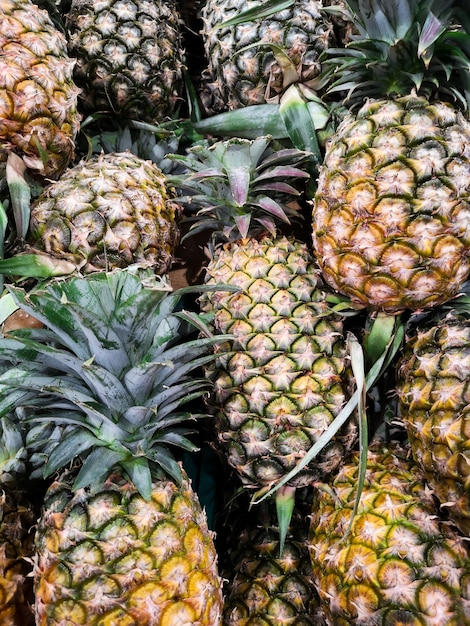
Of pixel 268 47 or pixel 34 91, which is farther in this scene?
pixel 268 47

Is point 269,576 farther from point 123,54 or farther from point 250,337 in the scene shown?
point 123,54

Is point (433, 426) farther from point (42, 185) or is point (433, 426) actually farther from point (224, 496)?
point (42, 185)

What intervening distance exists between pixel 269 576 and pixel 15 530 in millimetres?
751

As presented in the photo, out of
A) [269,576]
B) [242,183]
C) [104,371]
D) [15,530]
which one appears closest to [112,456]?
[104,371]

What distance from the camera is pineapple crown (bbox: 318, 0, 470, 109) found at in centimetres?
137

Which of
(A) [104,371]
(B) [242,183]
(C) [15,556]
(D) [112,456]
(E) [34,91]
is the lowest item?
(C) [15,556]

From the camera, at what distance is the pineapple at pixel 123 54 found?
6.42ft

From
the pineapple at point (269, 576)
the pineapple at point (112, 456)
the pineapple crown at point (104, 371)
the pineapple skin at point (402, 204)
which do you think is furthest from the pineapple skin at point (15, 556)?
the pineapple skin at point (402, 204)

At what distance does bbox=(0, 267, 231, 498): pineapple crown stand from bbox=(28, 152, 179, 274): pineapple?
1.21 ft

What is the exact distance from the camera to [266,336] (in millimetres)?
1500

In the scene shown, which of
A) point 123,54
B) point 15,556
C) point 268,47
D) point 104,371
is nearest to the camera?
point 104,371

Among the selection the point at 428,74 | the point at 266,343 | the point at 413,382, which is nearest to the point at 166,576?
the point at 266,343

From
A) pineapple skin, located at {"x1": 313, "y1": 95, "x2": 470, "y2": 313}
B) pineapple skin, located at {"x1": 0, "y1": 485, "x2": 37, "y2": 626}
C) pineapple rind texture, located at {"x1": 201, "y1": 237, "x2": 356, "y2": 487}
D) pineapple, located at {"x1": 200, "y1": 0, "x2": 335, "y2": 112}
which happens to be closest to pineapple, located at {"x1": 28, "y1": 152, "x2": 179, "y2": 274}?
pineapple rind texture, located at {"x1": 201, "y1": 237, "x2": 356, "y2": 487}

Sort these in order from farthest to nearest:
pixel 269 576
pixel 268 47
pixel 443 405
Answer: pixel 268 47
pixel 269 576
pixel 443 405
